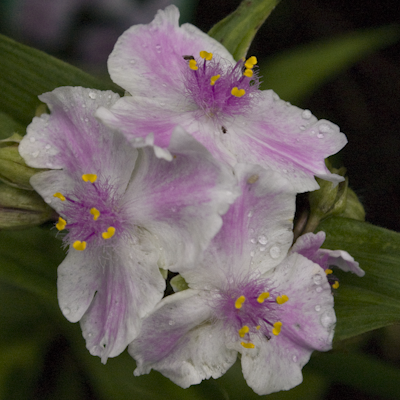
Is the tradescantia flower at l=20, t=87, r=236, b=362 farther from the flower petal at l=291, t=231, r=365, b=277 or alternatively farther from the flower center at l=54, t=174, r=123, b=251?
the flower petal at l=291, t=231, r=365, b=277

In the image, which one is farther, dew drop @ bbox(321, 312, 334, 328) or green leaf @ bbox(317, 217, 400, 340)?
green leaf @ bbox(317, 217, 400, 340)

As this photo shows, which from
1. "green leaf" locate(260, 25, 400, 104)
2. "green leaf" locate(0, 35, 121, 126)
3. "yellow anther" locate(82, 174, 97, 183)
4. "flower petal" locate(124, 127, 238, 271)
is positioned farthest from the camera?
"green leaf" locate(260, 25, 400, 104)

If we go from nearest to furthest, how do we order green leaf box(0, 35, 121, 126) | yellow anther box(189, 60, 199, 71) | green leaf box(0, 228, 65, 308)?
yellow anther box(189, 60, 199, 71) < green leaf box(0, 35, 121, 126) < green leaf box(0, 228, 65, 308)

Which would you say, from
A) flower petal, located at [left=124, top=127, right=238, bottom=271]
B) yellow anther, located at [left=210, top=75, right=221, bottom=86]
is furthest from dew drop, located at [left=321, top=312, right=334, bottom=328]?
yellow anther, located at [left=210, top=75, right=221, bottom=86]

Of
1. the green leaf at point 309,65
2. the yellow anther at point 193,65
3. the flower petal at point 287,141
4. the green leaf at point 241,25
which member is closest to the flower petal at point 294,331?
the flower petal at point 287,141

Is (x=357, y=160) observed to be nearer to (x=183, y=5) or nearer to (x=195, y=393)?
(x=183, y=5)

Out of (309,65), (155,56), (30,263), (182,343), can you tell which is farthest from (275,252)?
(309,65)

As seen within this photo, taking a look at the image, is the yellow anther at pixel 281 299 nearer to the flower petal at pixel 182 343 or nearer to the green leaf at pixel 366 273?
the flower petal at pixel 182 343
